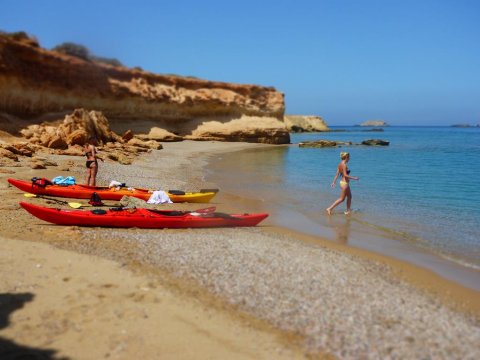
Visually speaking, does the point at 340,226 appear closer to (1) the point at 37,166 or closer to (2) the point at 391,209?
(2) the point at 391,209

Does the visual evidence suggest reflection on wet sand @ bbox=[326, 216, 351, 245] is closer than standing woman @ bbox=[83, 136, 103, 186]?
Yes

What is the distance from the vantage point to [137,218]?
8.10m

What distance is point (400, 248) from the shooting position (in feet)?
27.2

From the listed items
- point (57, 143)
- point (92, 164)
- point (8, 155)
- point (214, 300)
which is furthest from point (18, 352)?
point (57, 143)

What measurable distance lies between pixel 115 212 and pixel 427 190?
12461 mm

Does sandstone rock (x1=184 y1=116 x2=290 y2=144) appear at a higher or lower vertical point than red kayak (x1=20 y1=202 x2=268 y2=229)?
higher

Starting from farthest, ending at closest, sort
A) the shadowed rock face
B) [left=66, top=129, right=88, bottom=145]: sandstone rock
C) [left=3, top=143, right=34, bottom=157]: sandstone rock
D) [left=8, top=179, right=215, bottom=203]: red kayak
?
1. the shadowed rock face
2. [left=66, top=129, right=88, bottom=145]: sandstone rock
3. [left=3, top=143, right=34, bottom=157]: sandstone rock
4. [left=8, top=179, right=215, bottom=203]: red kayak

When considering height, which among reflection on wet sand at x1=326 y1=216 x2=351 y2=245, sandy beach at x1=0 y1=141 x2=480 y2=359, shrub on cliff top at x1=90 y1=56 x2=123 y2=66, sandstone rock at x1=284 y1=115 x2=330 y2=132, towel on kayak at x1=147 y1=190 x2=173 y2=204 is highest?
shrub on cliff top at x1=90 y1=56 x2=123 y2=66

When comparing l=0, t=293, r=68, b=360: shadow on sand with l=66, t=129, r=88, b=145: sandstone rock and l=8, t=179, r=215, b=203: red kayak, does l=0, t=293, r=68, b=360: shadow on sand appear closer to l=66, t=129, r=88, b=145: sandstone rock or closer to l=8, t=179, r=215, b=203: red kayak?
l=8, t=179, r=215, b=203: red kayak

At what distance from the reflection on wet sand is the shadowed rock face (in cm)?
2178

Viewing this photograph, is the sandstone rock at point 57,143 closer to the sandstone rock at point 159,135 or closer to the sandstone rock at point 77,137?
the sandstone rock at point 77,137

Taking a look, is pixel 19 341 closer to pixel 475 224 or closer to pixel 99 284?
pixel 99 284

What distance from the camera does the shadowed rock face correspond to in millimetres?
25875

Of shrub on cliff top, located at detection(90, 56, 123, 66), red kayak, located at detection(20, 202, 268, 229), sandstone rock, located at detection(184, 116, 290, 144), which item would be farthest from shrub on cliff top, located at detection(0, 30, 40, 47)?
red kayak, located at detection(20, 202, 268, 229)
